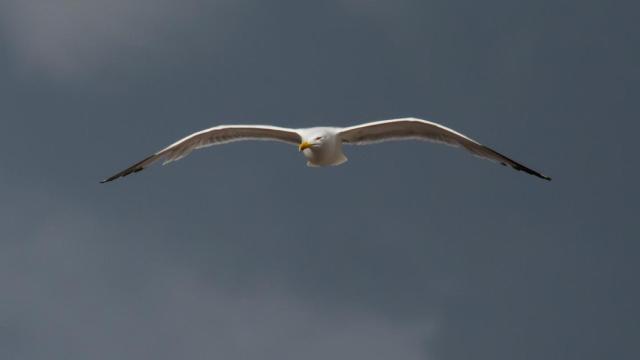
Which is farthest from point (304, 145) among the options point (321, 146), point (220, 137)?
point (220, 137)

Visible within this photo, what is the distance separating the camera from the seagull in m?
38.9

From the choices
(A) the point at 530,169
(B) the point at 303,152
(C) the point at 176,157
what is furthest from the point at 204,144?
(A) the point at 530,169

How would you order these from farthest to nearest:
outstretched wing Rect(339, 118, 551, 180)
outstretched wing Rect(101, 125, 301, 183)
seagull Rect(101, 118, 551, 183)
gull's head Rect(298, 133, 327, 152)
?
outstretched wing Rect(101, 125, 301, 183), outstretched wing Rect(339, 118, 551, 180), seagull Rect(101, 118, 551, 183), gull's head Rect(298, 133, 327, 152)

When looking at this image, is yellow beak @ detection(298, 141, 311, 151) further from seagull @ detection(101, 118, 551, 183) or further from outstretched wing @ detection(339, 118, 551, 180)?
outstretched wing @ detection(339, 118, 551, 180)

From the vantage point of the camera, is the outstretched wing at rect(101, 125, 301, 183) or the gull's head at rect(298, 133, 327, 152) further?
the outstretched wing at rect(101, 125, 301, 183)

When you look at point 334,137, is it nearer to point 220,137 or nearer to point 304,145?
point 304,145

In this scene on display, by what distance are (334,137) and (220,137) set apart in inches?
199

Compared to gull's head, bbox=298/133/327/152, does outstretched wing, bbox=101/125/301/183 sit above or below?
above

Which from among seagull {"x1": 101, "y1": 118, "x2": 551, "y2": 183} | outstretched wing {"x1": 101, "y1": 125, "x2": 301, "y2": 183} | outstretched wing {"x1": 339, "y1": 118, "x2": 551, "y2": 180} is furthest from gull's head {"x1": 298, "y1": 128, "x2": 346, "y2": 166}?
outstretched wing {"x1": 101, "y1": 125, "x2": 301, "y2": 183}

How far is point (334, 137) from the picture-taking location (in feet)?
128

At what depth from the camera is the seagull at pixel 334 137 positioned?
3888cm

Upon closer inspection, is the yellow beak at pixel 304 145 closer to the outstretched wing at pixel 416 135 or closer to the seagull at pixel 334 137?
the seagull at pixel 334 137

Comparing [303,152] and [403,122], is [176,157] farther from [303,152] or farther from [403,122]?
[403,122]

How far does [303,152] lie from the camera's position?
128 feet
